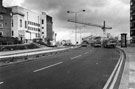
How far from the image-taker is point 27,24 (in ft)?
298

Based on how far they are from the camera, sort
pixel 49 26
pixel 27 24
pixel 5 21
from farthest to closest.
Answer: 1. pixel 49 26
2. pixel 27 24
3. pixel 5 21

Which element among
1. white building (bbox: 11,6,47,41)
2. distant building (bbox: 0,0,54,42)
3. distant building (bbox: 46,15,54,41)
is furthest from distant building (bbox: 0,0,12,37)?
distant building (bbox: 46,15,54,41)

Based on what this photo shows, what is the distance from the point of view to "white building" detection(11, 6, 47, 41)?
78.4 meters

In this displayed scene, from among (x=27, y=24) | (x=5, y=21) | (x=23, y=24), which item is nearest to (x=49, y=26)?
(x=27, y=24)

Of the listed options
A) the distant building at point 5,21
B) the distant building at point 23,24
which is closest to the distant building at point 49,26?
the distant building at point 23,24

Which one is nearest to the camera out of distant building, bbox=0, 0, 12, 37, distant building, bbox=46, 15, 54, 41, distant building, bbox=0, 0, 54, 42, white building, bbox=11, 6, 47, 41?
distant building, bbox=0, 0, 12, 37

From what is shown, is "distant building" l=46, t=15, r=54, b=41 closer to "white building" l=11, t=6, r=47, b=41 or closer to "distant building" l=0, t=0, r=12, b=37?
"white building" l=11, t=6, r=47, b=41

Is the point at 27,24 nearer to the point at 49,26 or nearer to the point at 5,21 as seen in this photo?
the point at 5,21

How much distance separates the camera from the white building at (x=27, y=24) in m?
78.4

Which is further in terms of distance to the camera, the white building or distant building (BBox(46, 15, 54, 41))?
distant building (BBox(46, 15, 54, 41))

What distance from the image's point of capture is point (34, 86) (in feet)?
24.1

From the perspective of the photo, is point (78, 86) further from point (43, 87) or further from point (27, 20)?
point (27, 20)

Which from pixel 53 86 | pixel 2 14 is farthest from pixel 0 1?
pixel 53 86

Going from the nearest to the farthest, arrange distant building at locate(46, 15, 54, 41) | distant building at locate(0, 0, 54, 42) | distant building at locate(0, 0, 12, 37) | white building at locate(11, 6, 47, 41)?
distant building at locate(0, 0, 12, 37) < distant building at locate(0, 0, 54, 42) < white building at locate(11, 6, 47, 41) < distant building at locate(46, 15, 54, 41)
